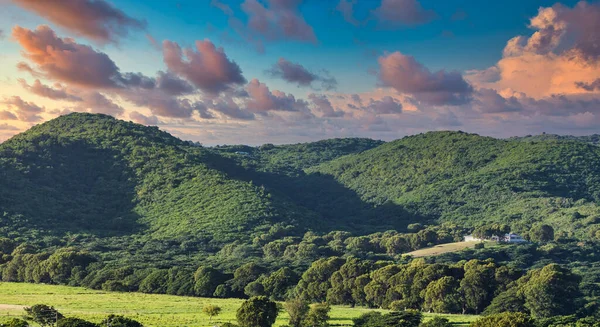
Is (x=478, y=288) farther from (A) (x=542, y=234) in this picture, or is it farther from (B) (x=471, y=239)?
(B) (x=471, y=239)

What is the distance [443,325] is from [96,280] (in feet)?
226

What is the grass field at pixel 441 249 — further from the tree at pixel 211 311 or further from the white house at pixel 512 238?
the tree at pixel 211 311

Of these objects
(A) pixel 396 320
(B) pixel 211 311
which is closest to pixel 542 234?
(A) pixel 396 320

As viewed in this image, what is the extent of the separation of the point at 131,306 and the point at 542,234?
11873cm

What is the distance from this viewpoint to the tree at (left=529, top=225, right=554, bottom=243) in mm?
176250

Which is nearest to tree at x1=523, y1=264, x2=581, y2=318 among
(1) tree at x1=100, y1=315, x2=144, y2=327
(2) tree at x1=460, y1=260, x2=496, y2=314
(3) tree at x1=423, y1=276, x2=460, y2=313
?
(2) tree at x1=460, y1=260, x2=496, y2=314

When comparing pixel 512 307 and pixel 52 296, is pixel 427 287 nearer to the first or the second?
pixel 512 307

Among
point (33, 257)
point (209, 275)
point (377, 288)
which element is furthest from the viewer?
point (33, 257)

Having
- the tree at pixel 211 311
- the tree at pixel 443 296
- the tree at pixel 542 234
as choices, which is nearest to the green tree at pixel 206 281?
the tree at pixel 211 311

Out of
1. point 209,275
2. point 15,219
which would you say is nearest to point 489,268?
point 209,275

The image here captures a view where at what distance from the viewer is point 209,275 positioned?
112500mm

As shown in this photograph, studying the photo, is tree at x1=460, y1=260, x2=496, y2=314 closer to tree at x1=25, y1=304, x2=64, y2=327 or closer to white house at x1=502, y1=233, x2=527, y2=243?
tree at x1=25, y1=304, x2=64, y2=327

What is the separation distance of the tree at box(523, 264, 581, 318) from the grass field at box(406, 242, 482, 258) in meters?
65.5

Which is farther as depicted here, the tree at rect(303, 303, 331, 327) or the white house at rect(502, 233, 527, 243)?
the white house at rect(502, 233, 527, 243)
